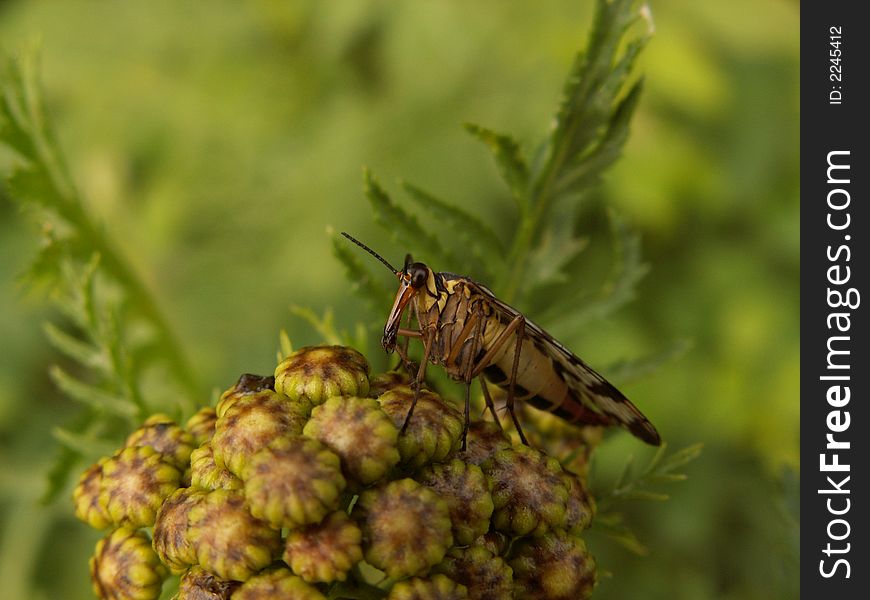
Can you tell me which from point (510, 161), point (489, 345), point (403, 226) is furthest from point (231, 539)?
point (510, 161)

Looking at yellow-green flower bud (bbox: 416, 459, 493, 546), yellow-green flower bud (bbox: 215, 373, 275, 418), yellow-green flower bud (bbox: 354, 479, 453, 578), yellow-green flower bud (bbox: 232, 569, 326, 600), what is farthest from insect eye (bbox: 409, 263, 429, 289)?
yellow-green flower bud (bbox: 232, 569, 326, 600)

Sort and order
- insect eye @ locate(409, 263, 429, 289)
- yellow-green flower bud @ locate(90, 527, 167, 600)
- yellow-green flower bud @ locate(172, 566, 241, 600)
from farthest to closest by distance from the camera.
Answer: insect eye @ locate(409, 263, 429, 289) → yellow-green flower bud @ locate(90, 527, 167, 600) → yellow-green flower bud @ locate(172, 566, 241, 600)

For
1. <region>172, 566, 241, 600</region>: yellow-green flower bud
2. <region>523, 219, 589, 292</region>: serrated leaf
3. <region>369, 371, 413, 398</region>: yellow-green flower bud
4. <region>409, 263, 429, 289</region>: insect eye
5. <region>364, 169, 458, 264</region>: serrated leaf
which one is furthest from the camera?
<region>523, 219, 589, 292</region>: serrated leaf

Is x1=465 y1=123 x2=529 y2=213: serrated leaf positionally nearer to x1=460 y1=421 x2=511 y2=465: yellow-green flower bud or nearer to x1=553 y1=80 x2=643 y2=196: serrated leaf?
x1=553 y1=80 x2=643 y2=196: serrated leaf

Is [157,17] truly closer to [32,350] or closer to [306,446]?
[32,350]

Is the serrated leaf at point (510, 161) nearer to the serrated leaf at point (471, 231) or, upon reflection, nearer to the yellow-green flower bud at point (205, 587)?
the serrated leaf at point (471, 231)

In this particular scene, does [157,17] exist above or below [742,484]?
above
